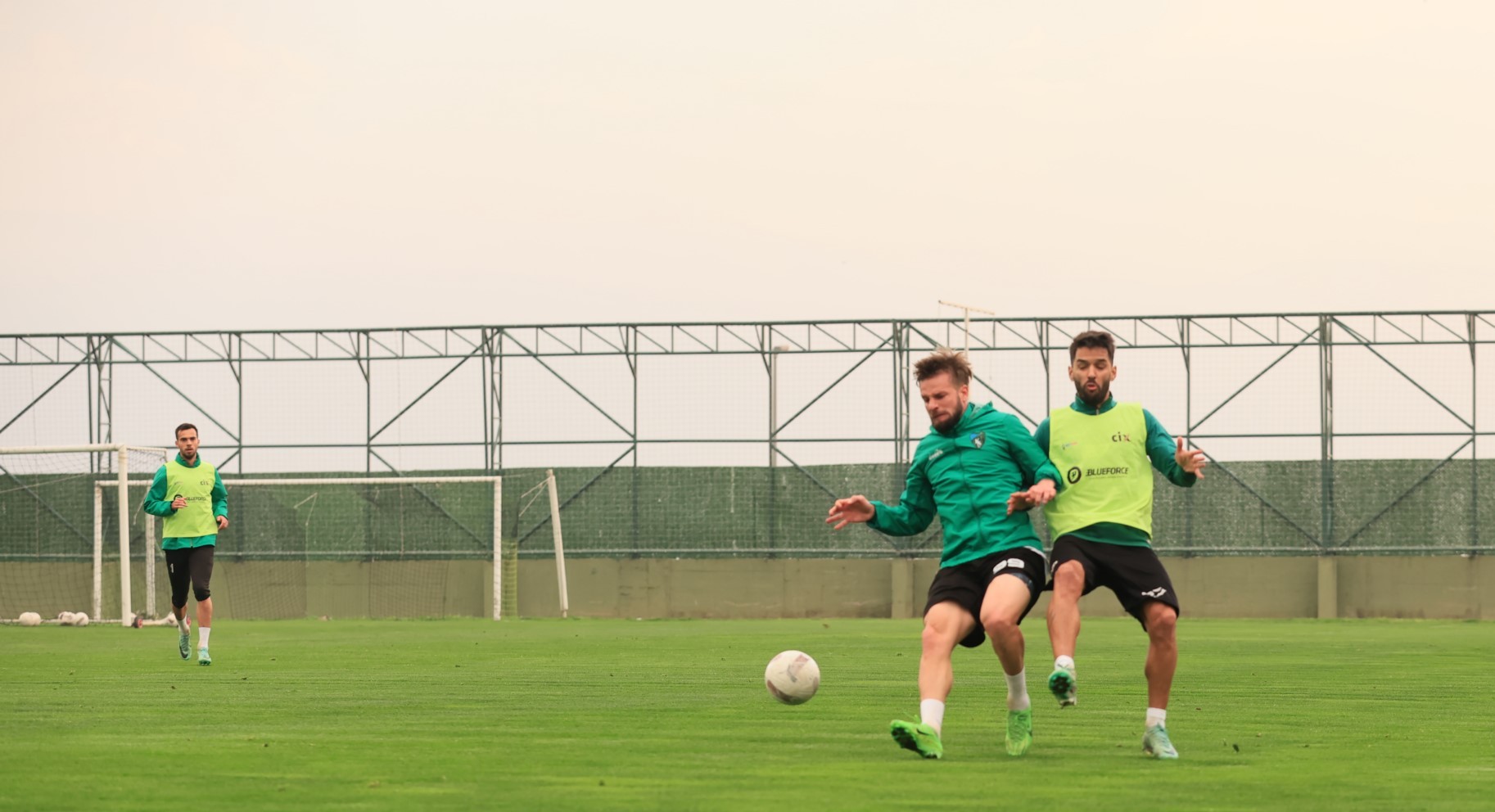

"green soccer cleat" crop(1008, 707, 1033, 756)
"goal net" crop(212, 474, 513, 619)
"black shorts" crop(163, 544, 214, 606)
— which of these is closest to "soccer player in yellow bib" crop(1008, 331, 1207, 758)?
"green soccer cleat" crop(1008, 707, 1033, 756)

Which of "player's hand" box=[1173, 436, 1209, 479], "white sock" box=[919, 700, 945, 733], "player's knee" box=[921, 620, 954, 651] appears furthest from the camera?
"player's hand" box=[1173, 436, 1209, 479]

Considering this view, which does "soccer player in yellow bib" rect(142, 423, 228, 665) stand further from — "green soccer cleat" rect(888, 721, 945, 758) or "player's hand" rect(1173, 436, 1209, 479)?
"player's hand" rect(1173, 436, 1209, 479)

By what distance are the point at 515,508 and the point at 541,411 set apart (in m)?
1.89

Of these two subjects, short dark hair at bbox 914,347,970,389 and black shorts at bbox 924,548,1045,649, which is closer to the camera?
black shorts at bbox 924,548,1045,649

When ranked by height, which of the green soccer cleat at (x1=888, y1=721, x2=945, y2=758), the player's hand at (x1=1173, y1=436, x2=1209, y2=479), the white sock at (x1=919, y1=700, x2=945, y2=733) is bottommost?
the green soccer cleat at (x1=888, y1=721, x2=945, y2=758)

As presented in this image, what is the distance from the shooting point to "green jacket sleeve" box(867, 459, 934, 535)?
8562 millimetres

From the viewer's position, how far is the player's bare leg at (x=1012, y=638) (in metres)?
7.89

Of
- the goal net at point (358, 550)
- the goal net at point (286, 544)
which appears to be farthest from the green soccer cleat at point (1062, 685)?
the goal net at point (358, 550)

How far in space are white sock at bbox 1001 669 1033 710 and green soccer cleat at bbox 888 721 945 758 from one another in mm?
577

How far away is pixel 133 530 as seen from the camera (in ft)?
115

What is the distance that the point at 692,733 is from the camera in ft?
29.9

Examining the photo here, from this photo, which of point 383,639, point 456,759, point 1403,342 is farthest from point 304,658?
point 1403,342

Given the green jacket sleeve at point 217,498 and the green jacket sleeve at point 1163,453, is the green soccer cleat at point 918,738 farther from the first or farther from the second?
the green jacket sleeve at point 217,498

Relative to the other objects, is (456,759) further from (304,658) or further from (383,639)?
(383,639)
